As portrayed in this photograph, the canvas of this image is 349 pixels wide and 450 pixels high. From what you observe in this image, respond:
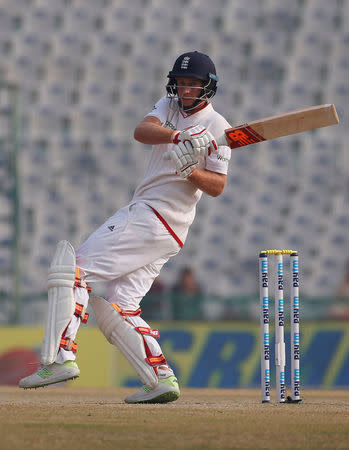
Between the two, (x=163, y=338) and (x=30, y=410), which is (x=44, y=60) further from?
(x=30, y=410)

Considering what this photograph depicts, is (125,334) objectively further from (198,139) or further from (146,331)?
(198,139)

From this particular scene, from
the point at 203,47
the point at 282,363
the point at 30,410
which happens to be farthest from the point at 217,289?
the point at 30,410

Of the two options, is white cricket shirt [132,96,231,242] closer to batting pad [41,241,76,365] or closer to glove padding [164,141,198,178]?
glove padding [164,141,198,178]

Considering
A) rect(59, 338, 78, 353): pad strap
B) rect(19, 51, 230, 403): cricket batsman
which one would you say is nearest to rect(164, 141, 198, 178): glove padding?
rect(19, 51, 230, 403): cricket batsman

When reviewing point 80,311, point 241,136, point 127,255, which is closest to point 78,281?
point 80,311

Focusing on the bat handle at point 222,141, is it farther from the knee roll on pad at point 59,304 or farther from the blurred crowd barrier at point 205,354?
the blurred crowd barrier at point 205,354

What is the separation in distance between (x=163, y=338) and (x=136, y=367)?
4.20m

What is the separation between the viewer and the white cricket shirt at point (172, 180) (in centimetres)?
411

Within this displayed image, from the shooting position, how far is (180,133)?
3.85 metres

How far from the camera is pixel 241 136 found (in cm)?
399

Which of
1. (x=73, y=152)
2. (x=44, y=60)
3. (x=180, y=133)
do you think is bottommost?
(x=180, y=133)

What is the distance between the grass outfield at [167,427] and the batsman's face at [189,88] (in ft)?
4.53

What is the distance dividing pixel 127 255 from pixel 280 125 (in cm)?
90

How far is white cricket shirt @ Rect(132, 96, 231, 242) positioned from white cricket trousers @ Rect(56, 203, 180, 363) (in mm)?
61
